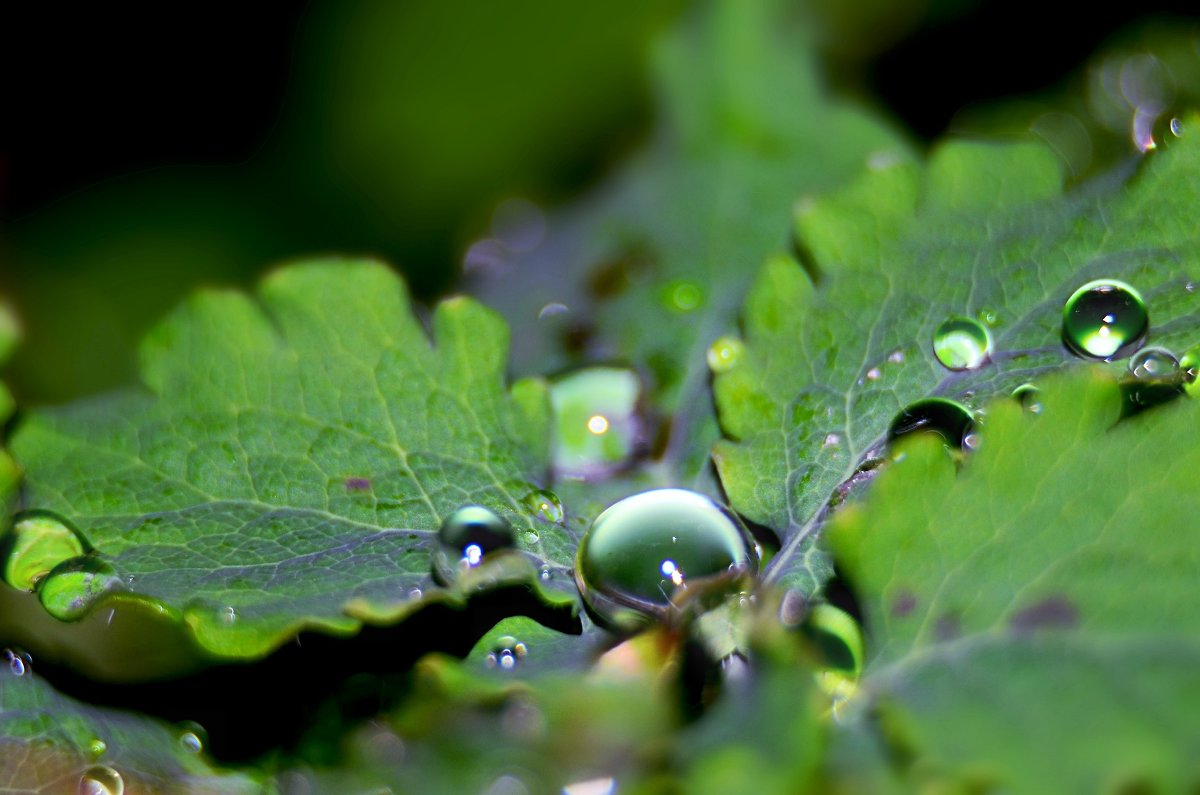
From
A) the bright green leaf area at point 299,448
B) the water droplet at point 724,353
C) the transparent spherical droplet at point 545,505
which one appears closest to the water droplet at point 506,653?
the bright green leaf area at point 299,448

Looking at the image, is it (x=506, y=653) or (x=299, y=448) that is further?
(x=299, y=448)

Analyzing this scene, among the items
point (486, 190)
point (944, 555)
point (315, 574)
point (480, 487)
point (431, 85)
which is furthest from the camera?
point (431, 85)

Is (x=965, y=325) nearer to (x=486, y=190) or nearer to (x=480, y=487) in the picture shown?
(x=480, y=487)

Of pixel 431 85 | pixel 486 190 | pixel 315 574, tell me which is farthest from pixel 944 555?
pixel 431 85

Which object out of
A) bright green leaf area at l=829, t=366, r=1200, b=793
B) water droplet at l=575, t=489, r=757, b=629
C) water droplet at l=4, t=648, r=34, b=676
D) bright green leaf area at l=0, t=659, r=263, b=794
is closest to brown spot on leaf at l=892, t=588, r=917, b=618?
bright green leaf area at l=829, t=366, r=1200, b=793

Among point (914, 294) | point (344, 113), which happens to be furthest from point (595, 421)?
point (344, 113)

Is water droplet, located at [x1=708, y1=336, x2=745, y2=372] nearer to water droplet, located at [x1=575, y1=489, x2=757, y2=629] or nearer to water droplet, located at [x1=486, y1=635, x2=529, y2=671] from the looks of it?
water droplet, located at [x1=575, y1=489, x2=757, y2=629]

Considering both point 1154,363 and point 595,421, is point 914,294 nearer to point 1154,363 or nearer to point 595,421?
point 1154,363
